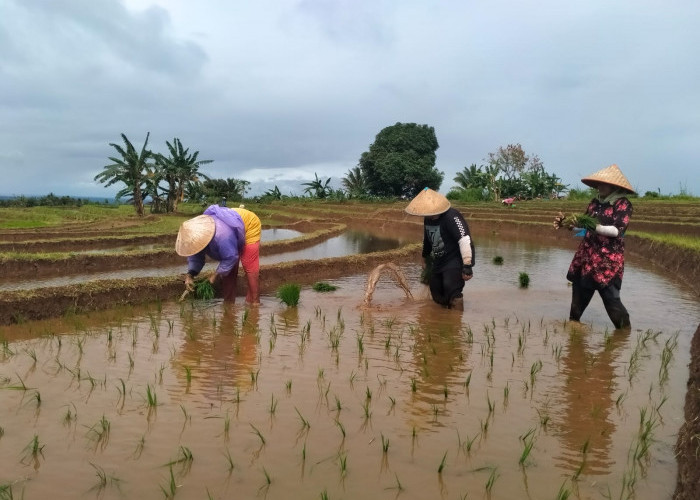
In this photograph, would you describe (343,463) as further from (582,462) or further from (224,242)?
(224,242)

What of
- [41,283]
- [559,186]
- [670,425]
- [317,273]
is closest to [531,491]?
[670,425]

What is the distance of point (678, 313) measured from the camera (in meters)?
6.62

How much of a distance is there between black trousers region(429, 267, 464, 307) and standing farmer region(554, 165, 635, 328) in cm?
137

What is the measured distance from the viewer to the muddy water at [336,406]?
256 cm

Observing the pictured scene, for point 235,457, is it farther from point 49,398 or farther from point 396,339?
point 396,339

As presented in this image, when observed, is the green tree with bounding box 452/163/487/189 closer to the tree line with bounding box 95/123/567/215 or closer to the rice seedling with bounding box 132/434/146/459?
the tree line with bounding box 95/123/567/215

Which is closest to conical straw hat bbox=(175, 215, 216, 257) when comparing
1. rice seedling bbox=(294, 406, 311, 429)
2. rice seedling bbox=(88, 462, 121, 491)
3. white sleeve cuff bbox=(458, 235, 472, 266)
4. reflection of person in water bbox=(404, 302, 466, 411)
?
reflection of person in water bbox=(404, 302, 466, 411)

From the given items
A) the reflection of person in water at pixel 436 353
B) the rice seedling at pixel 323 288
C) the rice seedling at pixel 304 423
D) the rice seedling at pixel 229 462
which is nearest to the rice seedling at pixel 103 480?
the rice seedling at pixel 229 462

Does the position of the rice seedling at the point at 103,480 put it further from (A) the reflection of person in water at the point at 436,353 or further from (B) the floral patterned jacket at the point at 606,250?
(B) the floral patterned jacket at the point at 606,250

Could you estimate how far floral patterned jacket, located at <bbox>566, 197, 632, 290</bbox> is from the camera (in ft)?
17.4

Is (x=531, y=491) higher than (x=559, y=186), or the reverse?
(x=559, y=186)

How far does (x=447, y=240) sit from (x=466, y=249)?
350 millimetres

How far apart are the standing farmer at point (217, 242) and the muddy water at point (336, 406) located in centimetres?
72

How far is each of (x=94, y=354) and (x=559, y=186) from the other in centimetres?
3673
